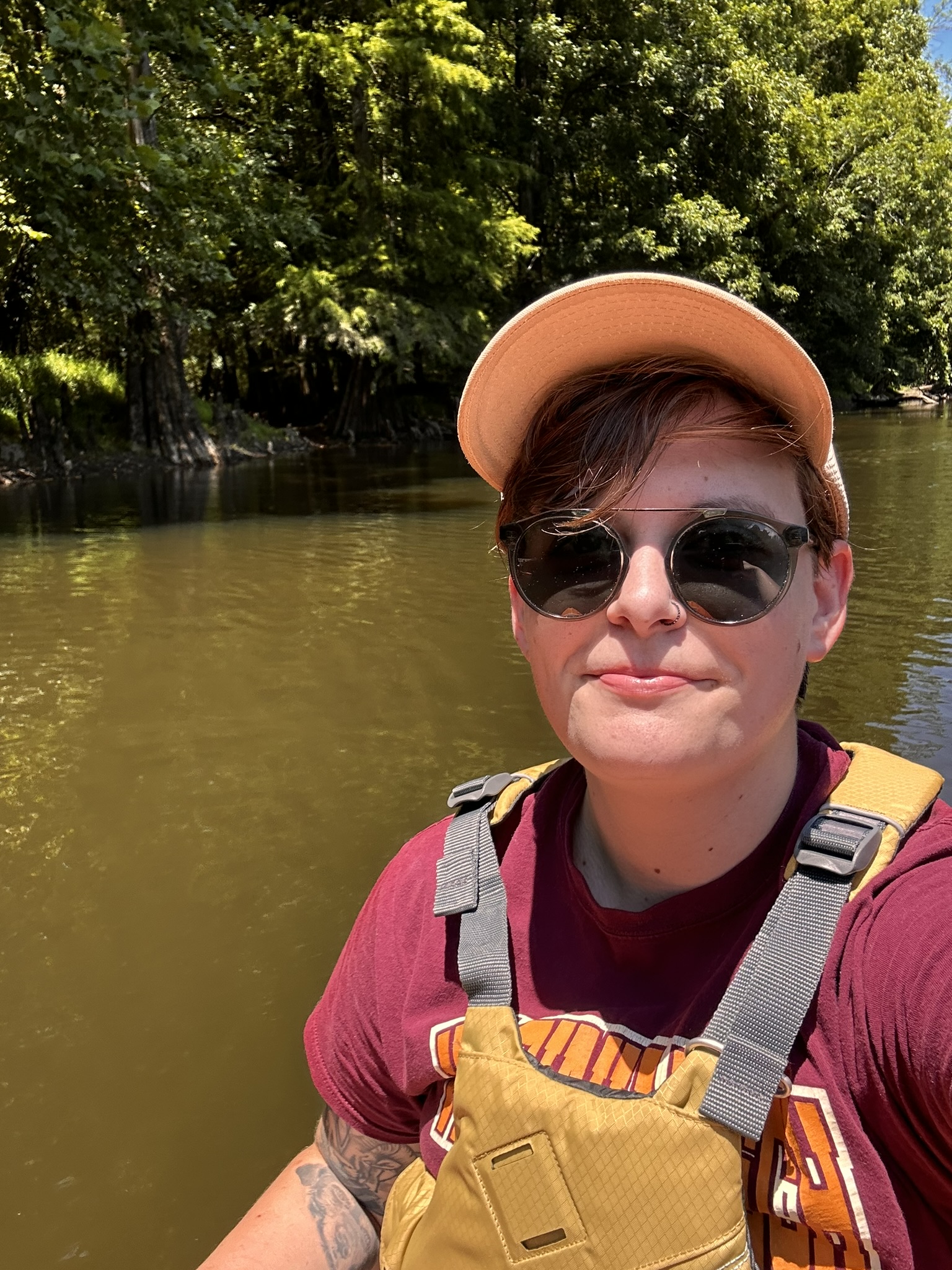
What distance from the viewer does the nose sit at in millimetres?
1465

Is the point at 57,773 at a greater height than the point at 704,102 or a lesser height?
lesser

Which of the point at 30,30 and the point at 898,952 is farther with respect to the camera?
the point at 30,30

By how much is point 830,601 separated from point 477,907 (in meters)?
0.69

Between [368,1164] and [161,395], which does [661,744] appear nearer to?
[368,1164]

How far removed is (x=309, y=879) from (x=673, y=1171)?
9.65 ft

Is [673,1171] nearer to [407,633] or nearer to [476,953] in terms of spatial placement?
[476,953]

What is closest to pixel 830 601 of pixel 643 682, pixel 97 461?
pixel 643 682

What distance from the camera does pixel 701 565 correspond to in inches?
58.6

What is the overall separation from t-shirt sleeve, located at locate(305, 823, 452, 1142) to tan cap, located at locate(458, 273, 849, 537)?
71 centimetres

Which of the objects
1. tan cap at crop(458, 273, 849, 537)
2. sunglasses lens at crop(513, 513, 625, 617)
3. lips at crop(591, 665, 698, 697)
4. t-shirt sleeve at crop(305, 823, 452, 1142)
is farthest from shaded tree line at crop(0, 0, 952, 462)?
lips at crop(591, 665, 698, 697)

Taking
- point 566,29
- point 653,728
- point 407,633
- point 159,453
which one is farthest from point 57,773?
point 566,29

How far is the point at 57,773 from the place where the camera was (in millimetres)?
4941

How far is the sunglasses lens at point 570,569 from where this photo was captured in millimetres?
1526

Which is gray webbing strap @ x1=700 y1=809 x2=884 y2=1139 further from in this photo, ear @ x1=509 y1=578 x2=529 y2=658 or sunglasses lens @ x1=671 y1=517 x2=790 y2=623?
ear @ x1=509 y1=578 x2=529 y2=658
